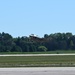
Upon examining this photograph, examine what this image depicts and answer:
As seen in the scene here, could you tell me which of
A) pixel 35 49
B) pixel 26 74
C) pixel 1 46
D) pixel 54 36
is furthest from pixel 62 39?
pixel 26 74

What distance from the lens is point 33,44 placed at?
8488cm

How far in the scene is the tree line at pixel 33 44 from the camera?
82938 mm

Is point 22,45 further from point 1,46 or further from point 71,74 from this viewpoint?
point 71,74

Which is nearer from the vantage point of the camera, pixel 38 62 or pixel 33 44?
pixel 38 62

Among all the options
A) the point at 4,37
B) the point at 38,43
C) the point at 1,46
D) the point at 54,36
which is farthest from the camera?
the point at 54,36

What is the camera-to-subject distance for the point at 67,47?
300 ft

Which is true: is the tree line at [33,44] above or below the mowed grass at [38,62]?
above

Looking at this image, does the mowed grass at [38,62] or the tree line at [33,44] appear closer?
the mowed grass at [38,62]

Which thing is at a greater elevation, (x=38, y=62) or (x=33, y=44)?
(x=33, y=44)

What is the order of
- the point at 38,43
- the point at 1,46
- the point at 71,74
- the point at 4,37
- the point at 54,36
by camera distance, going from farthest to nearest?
the point at 54,36 < the point at 4,37 < the point at 38,43 < the point at 1,46 < the point at 71,74

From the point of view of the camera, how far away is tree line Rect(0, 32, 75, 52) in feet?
272

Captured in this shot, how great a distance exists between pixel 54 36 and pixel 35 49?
18.8 m

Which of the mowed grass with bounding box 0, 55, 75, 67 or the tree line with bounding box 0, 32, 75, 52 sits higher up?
the tree line with bounding box 0, 32, 75, 52

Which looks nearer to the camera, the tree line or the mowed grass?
the mowed grass
